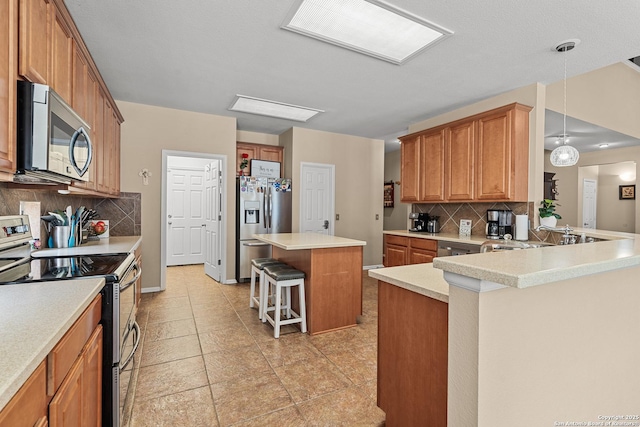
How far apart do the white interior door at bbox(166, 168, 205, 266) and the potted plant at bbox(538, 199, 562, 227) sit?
5584mm

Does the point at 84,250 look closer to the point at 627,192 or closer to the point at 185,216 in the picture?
the point at 185,216

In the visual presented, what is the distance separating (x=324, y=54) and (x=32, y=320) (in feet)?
8.77

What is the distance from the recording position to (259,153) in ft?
17.7

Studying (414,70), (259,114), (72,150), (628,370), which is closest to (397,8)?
(414,70)

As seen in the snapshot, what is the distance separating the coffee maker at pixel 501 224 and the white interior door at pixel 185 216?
16.8ft

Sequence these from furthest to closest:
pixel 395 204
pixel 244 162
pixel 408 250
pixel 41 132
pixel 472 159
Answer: pixel 395 204, pixel 244 162, pixel 408 250, pixel 472 159, pixel 41 132

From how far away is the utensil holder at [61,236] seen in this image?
98.5 inches

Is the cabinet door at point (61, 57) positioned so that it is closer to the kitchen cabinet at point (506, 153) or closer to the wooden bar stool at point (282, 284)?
the wooden bar stool at point (282, 284)

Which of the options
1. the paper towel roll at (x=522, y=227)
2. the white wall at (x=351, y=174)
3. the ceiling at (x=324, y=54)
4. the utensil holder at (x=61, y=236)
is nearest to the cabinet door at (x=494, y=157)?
the paper towel roll at (x=522, y=227)

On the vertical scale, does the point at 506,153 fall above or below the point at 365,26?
below

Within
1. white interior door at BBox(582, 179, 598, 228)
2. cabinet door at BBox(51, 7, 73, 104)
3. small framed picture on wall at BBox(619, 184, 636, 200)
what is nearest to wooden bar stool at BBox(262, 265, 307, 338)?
cabinet door at BBox(51, 7, 73, 104)

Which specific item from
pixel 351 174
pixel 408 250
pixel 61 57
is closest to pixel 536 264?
pixel 61 57

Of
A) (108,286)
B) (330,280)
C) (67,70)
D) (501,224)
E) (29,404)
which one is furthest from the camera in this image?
(501,224)

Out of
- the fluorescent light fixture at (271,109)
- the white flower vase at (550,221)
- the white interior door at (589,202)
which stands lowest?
the white flower vase at (550,221)
